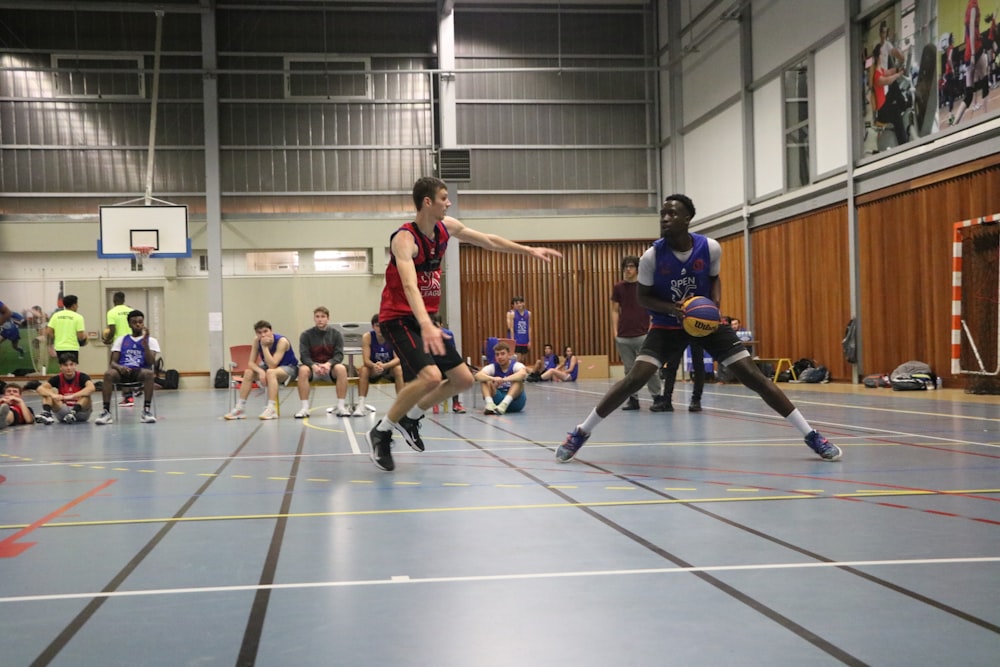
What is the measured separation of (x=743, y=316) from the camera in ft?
72.6

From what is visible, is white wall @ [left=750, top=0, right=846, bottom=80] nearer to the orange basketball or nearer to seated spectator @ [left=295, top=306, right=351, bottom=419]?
seated spectator @ [left=295, top=306, right=351, bottom=419]

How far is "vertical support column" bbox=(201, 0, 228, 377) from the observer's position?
24422 mm

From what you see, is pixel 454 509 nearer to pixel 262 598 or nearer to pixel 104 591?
pixel 262 598

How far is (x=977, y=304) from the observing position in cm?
1375

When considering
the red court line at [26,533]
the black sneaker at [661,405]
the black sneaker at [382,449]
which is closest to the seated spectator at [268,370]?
the black sneaker at [661,405]

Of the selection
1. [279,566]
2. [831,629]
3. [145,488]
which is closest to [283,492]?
[145,488]

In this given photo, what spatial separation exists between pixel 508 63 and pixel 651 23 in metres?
3.96

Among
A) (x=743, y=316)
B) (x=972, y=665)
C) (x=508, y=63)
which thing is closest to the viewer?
(x=972, y=665)

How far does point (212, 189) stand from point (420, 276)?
19.9 meters

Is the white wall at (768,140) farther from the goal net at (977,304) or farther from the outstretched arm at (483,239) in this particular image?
the outstretched arm at (483,239)

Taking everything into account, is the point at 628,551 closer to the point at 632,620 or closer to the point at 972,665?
the point at 632,620

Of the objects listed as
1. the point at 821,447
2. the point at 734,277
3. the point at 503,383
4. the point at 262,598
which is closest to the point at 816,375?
the point at 734,277

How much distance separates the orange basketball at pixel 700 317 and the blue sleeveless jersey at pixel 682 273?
0.98 feet

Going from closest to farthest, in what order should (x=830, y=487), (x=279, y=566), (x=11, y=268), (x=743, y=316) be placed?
(x=279, y=566) < (x=830, y=487) < (x=743, y=316) < (x=11, y=268)
